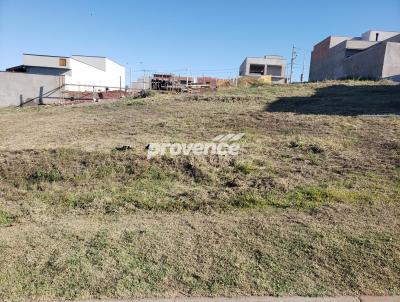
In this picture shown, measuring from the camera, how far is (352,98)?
10.4 meters

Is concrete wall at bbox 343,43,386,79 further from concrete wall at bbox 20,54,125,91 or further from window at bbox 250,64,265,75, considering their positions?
window at bbox 250,64,265,75

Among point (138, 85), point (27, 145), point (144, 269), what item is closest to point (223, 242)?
point (144, 269)

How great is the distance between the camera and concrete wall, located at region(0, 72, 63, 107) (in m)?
19.4

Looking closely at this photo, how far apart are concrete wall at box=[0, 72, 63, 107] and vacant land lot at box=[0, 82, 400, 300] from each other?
559 inches

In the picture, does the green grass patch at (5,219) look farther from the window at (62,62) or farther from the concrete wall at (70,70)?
the window at (62,62)

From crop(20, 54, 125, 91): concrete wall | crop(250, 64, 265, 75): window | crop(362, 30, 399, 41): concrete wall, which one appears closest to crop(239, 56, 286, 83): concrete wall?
crop(250, 64, 265, 75): window

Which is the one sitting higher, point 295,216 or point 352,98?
point 352,98

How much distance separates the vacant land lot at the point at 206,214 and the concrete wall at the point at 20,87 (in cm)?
1420

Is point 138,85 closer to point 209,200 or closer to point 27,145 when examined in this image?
point 27,145

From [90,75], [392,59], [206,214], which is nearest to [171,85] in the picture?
[90,75]

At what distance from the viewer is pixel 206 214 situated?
3713 mm

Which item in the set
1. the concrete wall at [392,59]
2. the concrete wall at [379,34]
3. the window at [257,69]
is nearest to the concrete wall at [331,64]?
the concrete wall at [379,34]

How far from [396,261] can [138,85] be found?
39996mm

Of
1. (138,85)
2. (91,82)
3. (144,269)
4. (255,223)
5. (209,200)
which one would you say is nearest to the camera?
(144,269)
